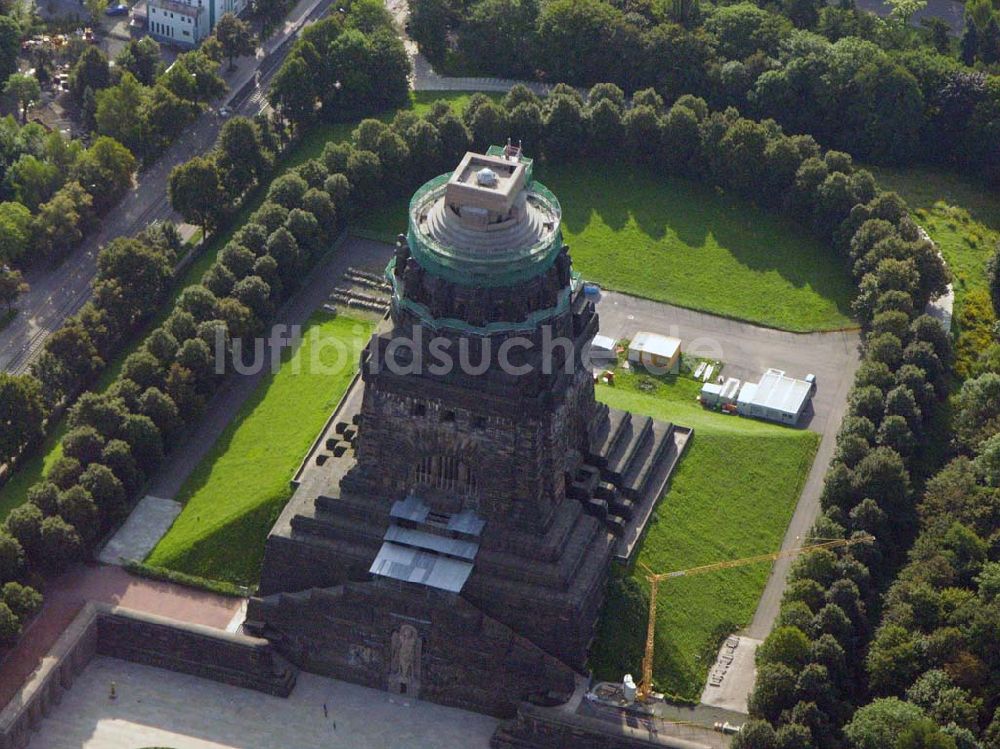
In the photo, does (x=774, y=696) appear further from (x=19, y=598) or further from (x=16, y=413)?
(x=16, y=413)

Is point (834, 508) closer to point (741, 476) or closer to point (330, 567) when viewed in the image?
point (741, 476)

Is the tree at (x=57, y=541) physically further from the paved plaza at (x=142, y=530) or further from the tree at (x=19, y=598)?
the tree at (x=19, y=598)

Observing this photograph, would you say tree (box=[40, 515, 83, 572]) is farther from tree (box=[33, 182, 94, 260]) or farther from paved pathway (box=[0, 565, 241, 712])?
tree (box=[33, 182, 94, 260])

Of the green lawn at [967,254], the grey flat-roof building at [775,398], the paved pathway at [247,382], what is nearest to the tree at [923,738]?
the grey flat-roof building at [775,398]

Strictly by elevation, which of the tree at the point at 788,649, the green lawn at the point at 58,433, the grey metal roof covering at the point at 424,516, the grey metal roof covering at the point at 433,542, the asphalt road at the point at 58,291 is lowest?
the asphalt road at the point at 58,291

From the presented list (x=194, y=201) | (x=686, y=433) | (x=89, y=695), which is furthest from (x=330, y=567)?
(x=194, y=201)

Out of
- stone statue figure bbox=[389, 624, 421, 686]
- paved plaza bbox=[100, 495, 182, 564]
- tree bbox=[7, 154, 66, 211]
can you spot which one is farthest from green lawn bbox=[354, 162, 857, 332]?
stone statue figure bbox=[389, 624, 421, 686]

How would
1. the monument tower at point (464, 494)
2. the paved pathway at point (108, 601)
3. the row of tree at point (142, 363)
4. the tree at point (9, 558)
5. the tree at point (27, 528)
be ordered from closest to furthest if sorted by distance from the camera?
the monument tower at point (464, 494) → the paved pathway at point (108, 601) → the tree at point (9, 558) → the tree at point (27, 528) → the row of tree at point (142, 363)

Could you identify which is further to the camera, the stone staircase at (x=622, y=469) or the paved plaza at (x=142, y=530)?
the paved plaza at (x=142, y=530)
